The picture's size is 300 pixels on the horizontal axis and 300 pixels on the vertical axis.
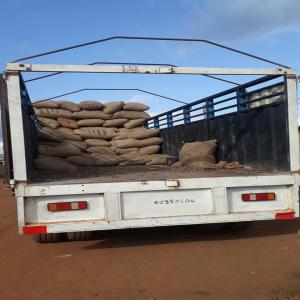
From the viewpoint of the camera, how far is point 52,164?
22.4 ft

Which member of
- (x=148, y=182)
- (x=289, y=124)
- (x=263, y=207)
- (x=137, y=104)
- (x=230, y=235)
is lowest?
(x=230, y=235)

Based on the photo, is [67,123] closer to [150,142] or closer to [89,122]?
[89,122]

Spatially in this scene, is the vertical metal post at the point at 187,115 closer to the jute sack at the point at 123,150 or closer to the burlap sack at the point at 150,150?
the burlap sack at the point at 150,150

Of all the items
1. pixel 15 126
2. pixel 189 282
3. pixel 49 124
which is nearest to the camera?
pixel 189 282

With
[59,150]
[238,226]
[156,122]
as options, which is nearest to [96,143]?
[156,122]

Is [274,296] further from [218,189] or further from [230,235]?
[230,235]

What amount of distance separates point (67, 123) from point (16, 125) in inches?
A: 216

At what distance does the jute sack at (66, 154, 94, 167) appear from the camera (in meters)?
8.04

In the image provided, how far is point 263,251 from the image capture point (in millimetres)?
4676

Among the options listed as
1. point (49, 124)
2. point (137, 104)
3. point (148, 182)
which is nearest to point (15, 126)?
point (148, 182)

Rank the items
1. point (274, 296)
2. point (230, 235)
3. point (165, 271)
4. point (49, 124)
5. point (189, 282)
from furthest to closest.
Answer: point (49, 124), point (230, 235), point (165, 271), point (189, 282), point (274, 296)

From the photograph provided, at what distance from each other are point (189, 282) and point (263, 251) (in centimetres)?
121

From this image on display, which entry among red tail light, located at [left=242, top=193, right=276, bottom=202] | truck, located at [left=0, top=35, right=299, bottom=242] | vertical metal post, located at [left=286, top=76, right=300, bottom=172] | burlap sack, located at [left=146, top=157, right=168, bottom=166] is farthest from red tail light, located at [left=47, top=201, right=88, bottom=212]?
burlap sack, located at [left=146, top=157, right=168, bottom=166]

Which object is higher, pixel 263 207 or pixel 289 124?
pixel 289 124
